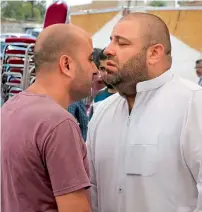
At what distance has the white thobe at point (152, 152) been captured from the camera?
1331 millimetres

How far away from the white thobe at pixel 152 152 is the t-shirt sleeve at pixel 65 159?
349 mm

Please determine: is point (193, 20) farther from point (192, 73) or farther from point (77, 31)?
point (77, 31)

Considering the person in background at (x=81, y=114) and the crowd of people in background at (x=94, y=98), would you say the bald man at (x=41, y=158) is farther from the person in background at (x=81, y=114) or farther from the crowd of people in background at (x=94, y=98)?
the person in background at (x=81, y=114)

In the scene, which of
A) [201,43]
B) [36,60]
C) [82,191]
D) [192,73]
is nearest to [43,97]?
[36,60]

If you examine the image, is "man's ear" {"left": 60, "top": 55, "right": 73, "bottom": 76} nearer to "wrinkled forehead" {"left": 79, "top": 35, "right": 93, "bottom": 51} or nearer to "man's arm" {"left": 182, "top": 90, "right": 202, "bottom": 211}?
"wrinkled forehead" {"left": 79, "top": 35, "right": 93, "bottom": 51}

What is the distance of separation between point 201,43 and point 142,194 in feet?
11.4

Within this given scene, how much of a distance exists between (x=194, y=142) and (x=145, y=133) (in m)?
0.18

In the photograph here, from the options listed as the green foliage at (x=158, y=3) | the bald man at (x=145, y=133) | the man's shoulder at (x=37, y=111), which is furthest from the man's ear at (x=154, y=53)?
the green foliage at (x=158, y=3)

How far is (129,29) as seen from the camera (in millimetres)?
1486

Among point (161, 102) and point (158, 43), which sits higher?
point (158, 43)

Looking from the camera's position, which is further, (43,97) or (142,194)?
(142,194)

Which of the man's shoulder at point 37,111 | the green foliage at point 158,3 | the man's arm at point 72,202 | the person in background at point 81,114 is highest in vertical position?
the green foliage at point 158,3

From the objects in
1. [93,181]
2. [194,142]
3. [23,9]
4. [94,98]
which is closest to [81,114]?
[94,98]

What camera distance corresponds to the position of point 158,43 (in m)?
1.49
